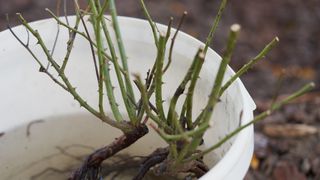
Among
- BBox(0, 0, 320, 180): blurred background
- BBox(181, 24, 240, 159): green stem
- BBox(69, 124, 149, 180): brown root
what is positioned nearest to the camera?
BBox(181, 24, 240, 159): green stem

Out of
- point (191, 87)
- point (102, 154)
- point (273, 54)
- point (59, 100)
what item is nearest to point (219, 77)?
point (191, 87)

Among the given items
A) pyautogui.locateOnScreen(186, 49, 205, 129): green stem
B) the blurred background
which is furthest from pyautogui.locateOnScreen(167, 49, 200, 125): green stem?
the blurred background

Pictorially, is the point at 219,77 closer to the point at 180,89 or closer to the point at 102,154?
the point at 180,89

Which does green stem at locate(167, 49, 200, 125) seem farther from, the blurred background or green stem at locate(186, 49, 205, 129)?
the blurred background

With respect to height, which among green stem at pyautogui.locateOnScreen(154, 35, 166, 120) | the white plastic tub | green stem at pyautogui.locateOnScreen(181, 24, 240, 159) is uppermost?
the white plastic tub

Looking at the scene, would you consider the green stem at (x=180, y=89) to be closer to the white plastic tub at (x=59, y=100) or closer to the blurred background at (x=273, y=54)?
the white plastic tub at (x=59, y=100)

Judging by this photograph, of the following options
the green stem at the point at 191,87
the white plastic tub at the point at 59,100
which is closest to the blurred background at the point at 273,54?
the white plastic tub at the point at 59,100
